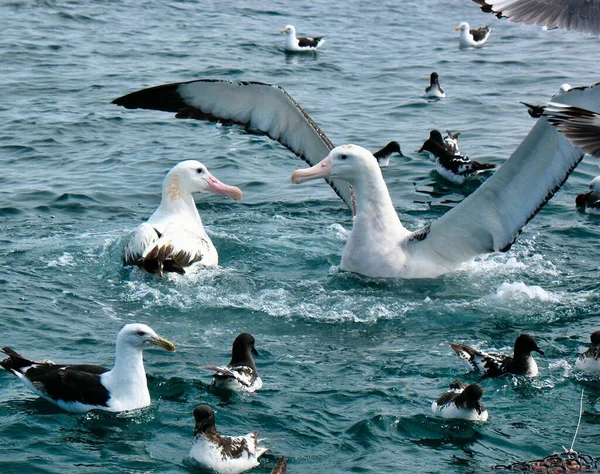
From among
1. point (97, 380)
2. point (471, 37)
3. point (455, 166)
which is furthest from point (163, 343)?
point (471, 37)

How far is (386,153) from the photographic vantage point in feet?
56.9

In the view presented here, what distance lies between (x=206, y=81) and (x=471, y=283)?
3590 mm

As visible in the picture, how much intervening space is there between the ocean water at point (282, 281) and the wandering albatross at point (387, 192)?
12.8 inches

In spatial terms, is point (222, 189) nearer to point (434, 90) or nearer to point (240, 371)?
point (240, 371)

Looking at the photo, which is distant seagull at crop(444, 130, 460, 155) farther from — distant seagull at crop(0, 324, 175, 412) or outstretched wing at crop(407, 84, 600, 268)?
distant seagull at crop(0, 324, 175, 412)

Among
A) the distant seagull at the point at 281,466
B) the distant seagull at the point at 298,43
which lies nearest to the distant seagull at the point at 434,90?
the distant seagull at the point at 298,43

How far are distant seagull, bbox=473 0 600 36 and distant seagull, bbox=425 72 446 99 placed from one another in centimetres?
860

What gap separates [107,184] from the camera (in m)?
16.1

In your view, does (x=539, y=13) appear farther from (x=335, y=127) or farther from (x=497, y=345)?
(x=335, y=127)

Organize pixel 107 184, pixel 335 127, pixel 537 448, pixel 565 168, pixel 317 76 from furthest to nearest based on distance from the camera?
pixel 317 76 < pixel 335 127 < pixel 107 184 < pixel 565 168 < pixel 537 448

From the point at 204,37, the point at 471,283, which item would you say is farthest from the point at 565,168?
the point at 204,37

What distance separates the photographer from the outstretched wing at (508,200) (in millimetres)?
11232

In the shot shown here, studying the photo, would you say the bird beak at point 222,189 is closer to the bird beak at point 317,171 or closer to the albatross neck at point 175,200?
the albatross neck at point 175,200

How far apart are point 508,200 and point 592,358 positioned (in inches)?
104
